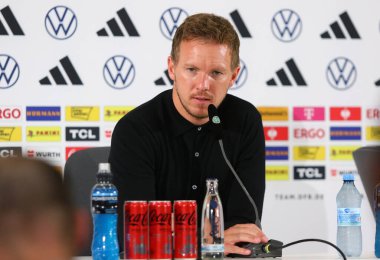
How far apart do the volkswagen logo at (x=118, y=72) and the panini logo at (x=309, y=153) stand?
94 centimetres

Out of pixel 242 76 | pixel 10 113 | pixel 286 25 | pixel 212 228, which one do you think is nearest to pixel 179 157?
pixel 212 228

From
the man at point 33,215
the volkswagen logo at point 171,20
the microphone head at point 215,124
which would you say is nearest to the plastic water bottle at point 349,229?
the microphone head at point 215,124

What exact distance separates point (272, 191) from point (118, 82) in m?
0.98

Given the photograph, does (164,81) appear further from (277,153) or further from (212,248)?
(212,248)

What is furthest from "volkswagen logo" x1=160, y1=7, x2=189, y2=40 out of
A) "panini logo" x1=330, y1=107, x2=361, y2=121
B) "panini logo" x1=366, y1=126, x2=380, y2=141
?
"panini logo" x1=366, y1=126, x2=380, y2=141

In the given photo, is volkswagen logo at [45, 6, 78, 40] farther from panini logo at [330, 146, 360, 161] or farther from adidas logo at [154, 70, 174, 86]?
panini logo at [330, 146, 360, 161]

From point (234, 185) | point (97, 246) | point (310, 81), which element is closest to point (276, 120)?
point (310, 81)

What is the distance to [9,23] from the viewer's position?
3.57 m

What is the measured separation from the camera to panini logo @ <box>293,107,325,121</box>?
12.2ft

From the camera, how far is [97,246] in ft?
6.53

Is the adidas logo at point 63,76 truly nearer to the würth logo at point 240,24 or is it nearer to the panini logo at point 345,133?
the würth logo at point 240,24

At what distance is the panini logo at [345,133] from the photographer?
3.76m

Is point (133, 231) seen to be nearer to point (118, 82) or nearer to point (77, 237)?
point (77, 237)

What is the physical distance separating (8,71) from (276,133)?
1.42m
